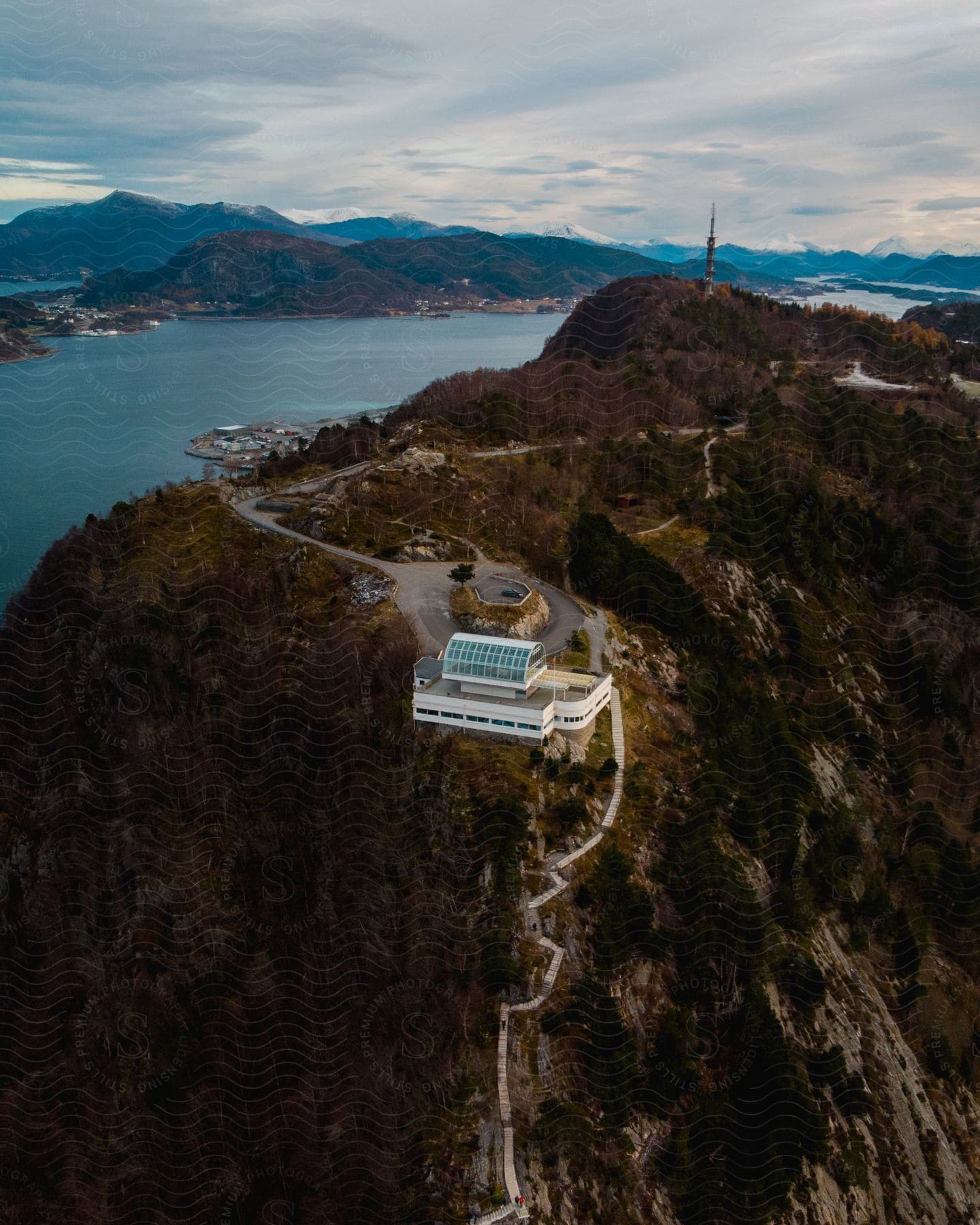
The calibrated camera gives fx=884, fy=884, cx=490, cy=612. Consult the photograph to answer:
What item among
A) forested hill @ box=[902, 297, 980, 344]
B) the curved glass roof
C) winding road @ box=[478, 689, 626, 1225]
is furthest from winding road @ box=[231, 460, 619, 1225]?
forested hill @ box=[902, 297, 980, 344]

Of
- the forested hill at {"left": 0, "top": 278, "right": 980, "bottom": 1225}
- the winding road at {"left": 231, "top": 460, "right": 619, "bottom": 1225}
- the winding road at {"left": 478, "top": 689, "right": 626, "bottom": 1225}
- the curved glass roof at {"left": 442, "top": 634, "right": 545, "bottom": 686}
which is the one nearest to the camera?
the winding road at {"left": 478, "top": 689, "right": 626, "bottom": 1225}

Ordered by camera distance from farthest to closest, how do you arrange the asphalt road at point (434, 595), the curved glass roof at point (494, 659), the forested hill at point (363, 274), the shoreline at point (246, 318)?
1. the forested hill at point (363, 274)
2. the shoreline at point (246, 318)
3. the asphalt road at point (434, 595)
4. the curved glass roof at point (494, 659)

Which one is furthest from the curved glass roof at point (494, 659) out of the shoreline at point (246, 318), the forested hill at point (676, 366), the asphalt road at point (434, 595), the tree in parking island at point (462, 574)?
the shoreline at point (246, 318)

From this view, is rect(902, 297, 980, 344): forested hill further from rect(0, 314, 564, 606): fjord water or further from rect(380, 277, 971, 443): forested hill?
rect(0, 314, 564, 606): fjord water

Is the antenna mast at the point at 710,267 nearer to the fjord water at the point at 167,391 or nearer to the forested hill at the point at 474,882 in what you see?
the fjord water at the point at 167,391

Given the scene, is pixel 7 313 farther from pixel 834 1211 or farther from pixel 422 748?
pixel 834 1211

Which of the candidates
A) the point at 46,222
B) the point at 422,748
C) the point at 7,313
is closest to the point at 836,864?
the point at 422,748

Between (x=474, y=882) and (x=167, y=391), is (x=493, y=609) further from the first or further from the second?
(x=167, y=391)
